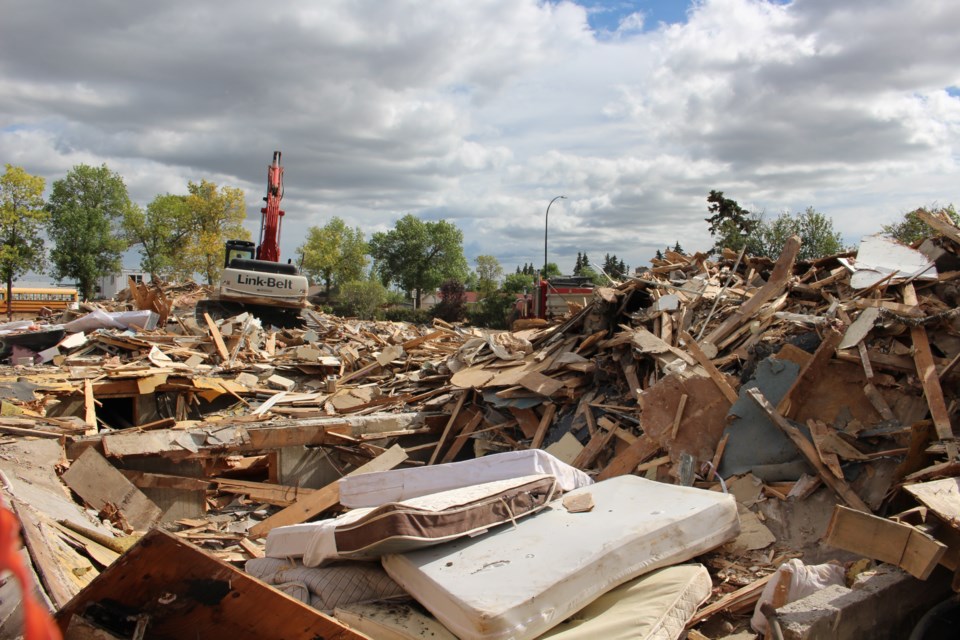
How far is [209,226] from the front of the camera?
45375mm

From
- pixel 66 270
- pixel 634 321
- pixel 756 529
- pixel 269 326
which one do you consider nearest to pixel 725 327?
pixel 634 321

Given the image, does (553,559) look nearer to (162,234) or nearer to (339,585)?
(339,585)

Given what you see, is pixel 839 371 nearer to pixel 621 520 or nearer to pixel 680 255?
pixel 621 520

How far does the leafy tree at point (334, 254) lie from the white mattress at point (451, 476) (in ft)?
180

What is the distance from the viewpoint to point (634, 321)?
8.50 metres

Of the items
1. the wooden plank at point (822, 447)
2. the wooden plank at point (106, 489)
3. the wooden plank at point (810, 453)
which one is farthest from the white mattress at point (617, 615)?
the wooden plank at point (106, 489)

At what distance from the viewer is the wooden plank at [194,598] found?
2738 millimetres

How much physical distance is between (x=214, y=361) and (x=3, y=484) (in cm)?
892

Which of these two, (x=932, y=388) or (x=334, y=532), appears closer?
(x=334, y=532)

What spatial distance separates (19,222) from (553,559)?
34921mm

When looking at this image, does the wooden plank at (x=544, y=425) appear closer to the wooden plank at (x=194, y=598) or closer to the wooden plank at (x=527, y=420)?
the wooden plank at (x=527, y=420)

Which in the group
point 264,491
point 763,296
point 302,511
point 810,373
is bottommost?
point 264,491

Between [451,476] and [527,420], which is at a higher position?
[451,476]

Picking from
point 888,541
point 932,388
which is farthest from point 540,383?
point 888,541
